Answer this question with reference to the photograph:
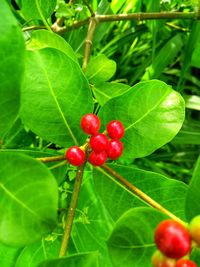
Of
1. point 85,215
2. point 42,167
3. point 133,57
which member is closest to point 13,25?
point 42,167

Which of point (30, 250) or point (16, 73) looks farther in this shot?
point (30, 250)

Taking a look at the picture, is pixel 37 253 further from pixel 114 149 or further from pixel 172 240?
pixel 172 240

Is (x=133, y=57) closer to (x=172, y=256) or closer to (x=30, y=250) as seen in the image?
(x=30, y=250)

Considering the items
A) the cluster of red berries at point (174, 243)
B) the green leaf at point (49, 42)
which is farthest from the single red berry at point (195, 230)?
the green leaf at point (49, 42)

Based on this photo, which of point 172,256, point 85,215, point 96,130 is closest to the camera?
point 172,256

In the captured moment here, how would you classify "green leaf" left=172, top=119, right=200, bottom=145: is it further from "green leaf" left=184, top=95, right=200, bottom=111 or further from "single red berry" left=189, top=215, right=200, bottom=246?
"single red berry" left=189, top=215, right=200, bottom=246

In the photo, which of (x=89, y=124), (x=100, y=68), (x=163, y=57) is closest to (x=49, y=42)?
(x=100, y=68)

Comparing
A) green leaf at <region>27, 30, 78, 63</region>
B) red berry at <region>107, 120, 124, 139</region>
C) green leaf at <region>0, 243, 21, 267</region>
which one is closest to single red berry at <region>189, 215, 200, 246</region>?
red berry at <region>107, 120, 124, 139</region>
